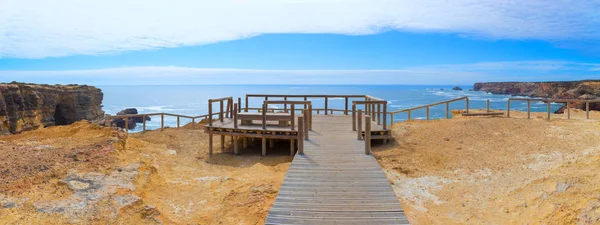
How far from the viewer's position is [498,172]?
920 centimetres

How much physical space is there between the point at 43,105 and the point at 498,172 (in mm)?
45119

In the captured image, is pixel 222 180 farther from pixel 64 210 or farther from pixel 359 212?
pixel 359 212

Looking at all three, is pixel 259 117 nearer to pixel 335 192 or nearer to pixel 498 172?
pixel 335 192

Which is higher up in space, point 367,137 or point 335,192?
point 367,137

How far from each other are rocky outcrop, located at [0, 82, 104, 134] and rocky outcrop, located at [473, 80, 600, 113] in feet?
169

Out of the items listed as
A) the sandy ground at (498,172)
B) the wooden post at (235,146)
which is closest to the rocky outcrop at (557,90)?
the sandy ground at (498,172)

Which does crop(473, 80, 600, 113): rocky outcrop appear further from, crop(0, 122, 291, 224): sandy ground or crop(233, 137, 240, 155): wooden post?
crop(0, 122, 291, 224): sandy ground

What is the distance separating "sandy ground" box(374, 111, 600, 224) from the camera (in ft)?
22.5

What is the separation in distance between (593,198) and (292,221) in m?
5.68

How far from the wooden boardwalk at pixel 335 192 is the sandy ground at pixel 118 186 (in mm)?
819

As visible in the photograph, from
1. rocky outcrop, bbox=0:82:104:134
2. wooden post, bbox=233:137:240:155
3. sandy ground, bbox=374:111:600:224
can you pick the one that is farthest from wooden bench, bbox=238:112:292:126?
rocky outcrop, bbox=0:82:104:134

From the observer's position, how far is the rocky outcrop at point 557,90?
44.6 meters

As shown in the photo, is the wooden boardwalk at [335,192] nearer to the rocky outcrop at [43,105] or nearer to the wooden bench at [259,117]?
the wooden bench at [259,117]

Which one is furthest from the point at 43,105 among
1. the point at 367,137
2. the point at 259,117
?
the point at 367,137
